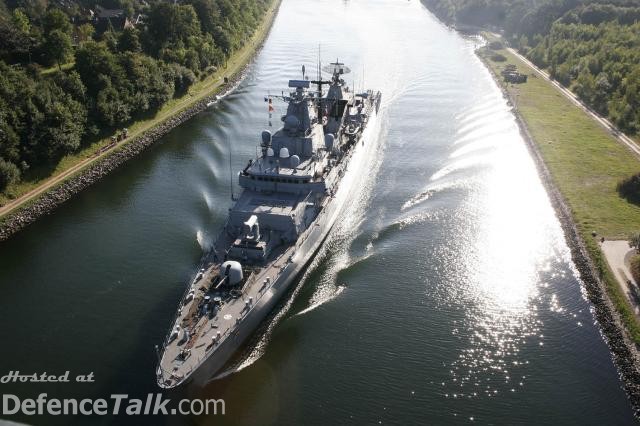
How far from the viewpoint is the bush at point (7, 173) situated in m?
43.5

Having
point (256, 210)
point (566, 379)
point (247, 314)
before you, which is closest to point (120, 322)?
point (247, 314)

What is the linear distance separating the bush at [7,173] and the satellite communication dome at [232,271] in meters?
26.4

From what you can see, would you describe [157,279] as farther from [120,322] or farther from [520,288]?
[520,288]

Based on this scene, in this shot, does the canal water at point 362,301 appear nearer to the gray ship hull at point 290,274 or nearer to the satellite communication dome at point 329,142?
the gray ship hull at point 290,274

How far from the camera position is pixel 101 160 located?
175ft

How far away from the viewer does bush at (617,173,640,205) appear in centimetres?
4806

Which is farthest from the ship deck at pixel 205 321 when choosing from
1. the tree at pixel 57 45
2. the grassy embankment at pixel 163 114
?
the tree at pixel 57 45

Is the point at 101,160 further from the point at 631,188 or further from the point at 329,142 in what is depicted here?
the point at 631,188

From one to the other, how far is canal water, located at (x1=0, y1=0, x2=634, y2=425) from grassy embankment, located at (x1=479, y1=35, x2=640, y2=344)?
2364mm

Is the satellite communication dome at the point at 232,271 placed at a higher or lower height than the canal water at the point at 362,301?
higher

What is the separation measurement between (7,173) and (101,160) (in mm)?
10627

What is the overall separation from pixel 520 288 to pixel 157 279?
26815mm

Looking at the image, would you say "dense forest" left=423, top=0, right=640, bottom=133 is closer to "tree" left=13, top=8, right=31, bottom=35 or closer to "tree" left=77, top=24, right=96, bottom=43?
"tree" left=77, top=24, right=96, bottom=43

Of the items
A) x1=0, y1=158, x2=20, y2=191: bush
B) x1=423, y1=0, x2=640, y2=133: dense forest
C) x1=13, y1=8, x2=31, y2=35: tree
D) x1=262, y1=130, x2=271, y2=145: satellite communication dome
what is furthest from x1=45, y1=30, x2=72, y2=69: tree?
x1=423, y1=0, x2=640, y2=133: dense forest
